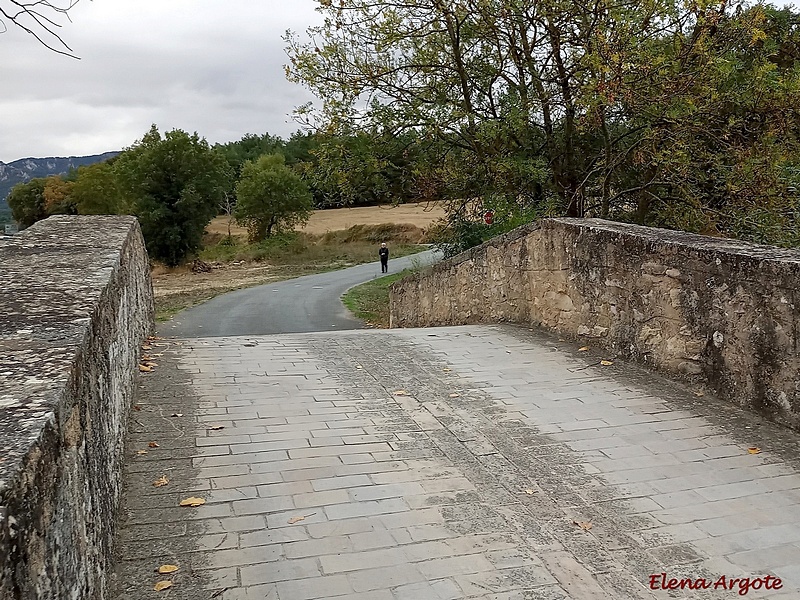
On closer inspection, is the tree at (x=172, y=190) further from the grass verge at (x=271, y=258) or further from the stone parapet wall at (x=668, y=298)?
the stone parapet wall at (x=668, y=298)

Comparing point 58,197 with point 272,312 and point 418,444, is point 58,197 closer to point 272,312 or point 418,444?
point 272,312

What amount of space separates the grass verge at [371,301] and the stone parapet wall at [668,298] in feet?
30.3

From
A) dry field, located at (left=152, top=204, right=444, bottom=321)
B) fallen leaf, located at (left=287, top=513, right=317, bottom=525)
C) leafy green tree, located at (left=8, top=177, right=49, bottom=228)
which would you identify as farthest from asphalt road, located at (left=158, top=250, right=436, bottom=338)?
leafy green tree, located at (left=8, top=177, right=49, bottom=228)

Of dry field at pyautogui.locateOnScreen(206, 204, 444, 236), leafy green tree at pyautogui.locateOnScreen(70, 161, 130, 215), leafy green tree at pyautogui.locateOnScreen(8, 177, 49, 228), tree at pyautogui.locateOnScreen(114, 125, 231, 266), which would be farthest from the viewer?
leafy green tree at pyautogui.locateOnScreen(8, 177, 49, 228)

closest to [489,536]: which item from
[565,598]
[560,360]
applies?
[565,598]

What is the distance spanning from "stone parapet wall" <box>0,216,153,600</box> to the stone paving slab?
0.43 meters

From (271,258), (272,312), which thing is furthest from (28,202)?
(272,312)

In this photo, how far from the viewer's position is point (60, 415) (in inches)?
77.4

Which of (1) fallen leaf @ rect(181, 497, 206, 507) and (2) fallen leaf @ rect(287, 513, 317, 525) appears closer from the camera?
(2) fallen leaf @ rect(287, 513, 317, 525)

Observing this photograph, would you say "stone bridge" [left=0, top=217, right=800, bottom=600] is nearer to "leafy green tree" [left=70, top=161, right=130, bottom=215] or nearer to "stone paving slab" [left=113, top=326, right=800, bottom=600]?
"stone paving slab" [left=113, top=326, right=800, bottom=600]

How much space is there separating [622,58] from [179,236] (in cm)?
3365

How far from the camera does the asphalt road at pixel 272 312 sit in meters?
18.5

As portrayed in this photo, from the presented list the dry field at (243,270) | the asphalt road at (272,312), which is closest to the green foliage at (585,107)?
the dry field at (243,270)

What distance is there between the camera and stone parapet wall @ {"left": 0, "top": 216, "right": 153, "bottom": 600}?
159cm
